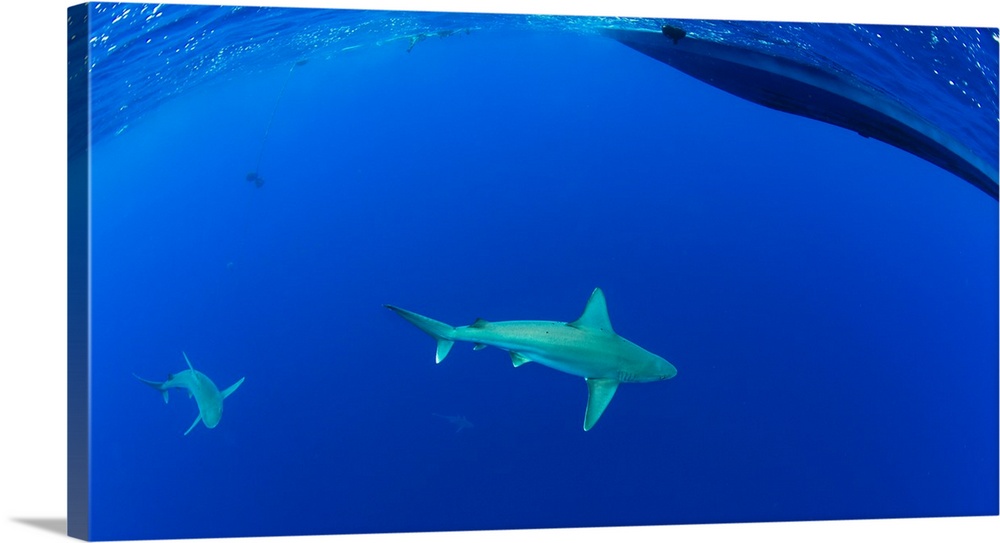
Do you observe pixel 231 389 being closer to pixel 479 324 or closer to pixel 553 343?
pixel 479 324

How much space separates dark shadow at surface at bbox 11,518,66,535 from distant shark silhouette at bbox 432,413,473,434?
2.29 m

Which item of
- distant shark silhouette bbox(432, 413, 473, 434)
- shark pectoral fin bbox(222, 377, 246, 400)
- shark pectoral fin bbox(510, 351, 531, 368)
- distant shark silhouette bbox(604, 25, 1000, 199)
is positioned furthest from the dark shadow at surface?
distant shark silhouette bbox(604, 25, 1000, 199)

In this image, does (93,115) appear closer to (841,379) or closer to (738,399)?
(738,399)

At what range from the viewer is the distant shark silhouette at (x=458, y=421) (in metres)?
7.84

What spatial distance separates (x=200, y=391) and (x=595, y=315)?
2.31m

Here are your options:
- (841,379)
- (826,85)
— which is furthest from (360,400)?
(826,85)

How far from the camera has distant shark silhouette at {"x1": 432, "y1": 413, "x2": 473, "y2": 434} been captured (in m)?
7.84

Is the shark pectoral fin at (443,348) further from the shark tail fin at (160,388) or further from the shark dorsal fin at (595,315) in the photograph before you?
the shark tail fin at (160,388)

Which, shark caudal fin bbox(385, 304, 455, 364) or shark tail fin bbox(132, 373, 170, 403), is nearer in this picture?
shark tail fin bbox(132, 373, 170, 403)

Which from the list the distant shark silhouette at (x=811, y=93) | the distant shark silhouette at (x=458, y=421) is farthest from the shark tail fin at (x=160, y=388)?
the distant shark silhouette at (x=811, y=93)

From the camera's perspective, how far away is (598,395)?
789 centimetres

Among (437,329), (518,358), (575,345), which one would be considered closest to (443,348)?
(437,329)

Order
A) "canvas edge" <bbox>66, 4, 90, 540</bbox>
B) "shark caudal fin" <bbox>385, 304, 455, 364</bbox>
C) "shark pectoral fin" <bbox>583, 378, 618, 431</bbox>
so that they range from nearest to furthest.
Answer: "canvas edge" <bbox>66, 4, 90, 540</bbox>, "shark caudal fin" <bbox>385, 304, 455, 364</bbox>, "shark pectoral fin" <bbox>583, 378, 618, 431</bbox>

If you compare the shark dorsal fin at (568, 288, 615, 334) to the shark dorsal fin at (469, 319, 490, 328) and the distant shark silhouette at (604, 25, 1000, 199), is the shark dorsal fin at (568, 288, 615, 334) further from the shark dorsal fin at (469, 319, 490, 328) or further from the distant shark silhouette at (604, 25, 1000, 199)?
the distant shark silhouette at (604, 25, 1000, 199)
